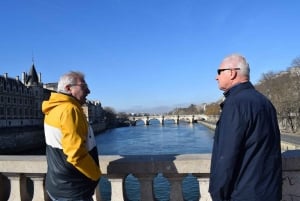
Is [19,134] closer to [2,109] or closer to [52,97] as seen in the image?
[2,109]

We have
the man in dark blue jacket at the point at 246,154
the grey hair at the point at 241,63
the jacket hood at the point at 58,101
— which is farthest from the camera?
the jacket hood at the point at 58,101

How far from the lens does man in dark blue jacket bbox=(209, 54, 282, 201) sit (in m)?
2.89

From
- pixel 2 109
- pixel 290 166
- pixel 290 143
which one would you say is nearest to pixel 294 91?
pixel 290 143

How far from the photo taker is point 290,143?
3619cm

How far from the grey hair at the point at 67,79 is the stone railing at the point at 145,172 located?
1.01m

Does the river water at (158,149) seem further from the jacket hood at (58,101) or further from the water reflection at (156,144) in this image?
the jacket hood at (58,101)

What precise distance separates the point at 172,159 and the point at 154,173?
0.77ft

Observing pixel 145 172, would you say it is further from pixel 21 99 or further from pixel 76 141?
pixel 21 99

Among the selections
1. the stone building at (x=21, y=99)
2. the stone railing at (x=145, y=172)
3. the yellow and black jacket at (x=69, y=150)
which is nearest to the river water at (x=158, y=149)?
the stone railing at (x=145, y=172)

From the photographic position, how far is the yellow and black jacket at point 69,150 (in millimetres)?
3322

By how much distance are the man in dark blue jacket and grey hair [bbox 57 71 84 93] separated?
137 cm

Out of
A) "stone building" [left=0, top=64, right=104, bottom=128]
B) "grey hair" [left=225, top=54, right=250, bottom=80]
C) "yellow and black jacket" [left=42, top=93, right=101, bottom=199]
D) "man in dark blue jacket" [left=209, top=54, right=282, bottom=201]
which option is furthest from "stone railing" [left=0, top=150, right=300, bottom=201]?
"stone building" [left=0, top=64, right=104, bottom=128]

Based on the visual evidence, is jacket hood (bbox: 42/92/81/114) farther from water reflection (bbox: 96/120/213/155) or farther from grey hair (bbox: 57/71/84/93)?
water reflection (bbox: 96/120/213/155)

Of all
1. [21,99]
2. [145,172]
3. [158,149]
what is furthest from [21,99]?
[145,172]
